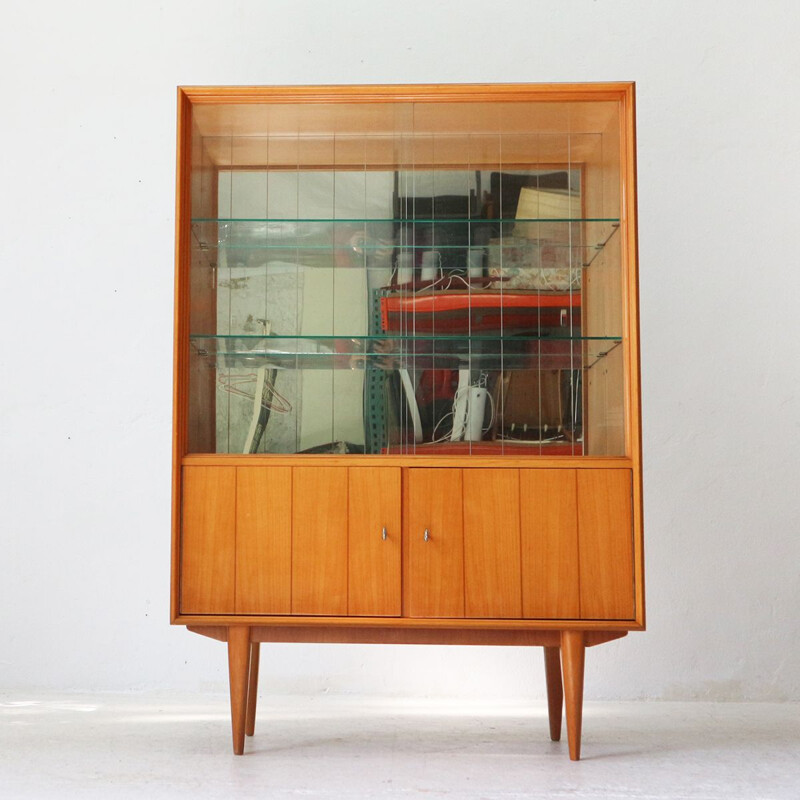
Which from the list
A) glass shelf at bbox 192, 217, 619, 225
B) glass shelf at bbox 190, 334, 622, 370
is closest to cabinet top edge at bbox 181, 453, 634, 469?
glass shelf at bbox 190, 334, 622, 370

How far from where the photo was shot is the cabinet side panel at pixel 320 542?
244 centimetres

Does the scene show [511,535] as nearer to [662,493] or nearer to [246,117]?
[662,493]

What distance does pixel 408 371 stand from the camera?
2.60 m

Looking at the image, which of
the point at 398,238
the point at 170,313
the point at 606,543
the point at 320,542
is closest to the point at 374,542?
the point at 320,542

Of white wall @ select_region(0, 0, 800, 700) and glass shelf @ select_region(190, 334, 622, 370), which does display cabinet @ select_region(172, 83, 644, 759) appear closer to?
glass shelf @ select_region(190, 334, 622, 370)

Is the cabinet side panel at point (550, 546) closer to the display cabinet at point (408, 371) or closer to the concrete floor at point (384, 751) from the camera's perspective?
the display cabinet at point (408, 371)

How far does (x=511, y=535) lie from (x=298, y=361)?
732 millimetres

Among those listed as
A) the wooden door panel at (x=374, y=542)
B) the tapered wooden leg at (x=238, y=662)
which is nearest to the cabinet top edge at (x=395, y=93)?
the wooden door panel at (x=374, y=542)

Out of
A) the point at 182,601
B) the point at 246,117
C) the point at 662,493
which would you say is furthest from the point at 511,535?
the point at 246,117

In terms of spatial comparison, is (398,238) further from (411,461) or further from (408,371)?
(411,461)

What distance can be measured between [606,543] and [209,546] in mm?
1006

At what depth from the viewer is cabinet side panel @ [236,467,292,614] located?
2.45 meters

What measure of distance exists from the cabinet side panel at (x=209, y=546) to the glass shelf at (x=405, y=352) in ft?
1.12

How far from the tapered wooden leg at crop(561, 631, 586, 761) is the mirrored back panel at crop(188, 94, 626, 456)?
0.49 metres
